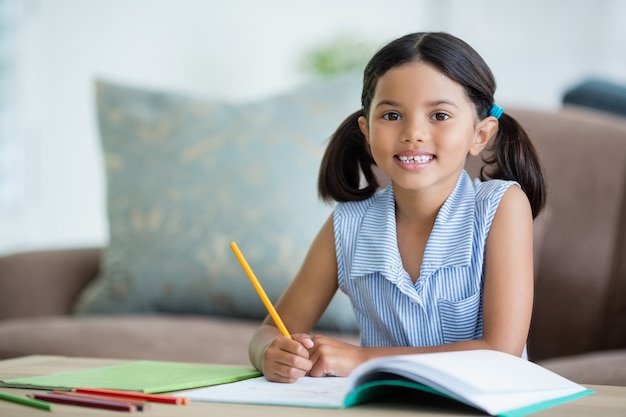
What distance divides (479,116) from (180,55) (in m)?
3.49

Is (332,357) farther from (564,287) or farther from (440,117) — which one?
(564,287)

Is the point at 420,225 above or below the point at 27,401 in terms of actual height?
above

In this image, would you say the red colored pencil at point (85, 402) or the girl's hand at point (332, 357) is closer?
the red colored pencil at point (85, 402)

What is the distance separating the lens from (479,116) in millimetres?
1071

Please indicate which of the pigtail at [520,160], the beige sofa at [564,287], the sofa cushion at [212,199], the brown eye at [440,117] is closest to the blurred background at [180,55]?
the sofa cushion at [212,199]

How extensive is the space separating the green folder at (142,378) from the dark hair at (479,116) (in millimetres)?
308

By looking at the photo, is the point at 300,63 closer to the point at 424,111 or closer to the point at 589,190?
the point at 589,190

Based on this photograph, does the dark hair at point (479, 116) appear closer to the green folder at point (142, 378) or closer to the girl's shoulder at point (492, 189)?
the girl's shoulder at point (492, 189)

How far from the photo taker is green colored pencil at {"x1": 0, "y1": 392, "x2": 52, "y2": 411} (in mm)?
833

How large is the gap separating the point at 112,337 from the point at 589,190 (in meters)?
1.08

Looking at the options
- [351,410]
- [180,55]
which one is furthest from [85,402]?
[180,55]

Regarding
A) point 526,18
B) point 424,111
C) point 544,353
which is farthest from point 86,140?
point 424,111

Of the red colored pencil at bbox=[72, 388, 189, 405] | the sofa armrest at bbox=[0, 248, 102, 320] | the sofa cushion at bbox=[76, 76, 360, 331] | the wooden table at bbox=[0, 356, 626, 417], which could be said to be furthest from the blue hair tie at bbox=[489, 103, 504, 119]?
the sofa armrest at bbox=[0, 248, 102, 320]

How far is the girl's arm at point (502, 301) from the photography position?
3.24ft
